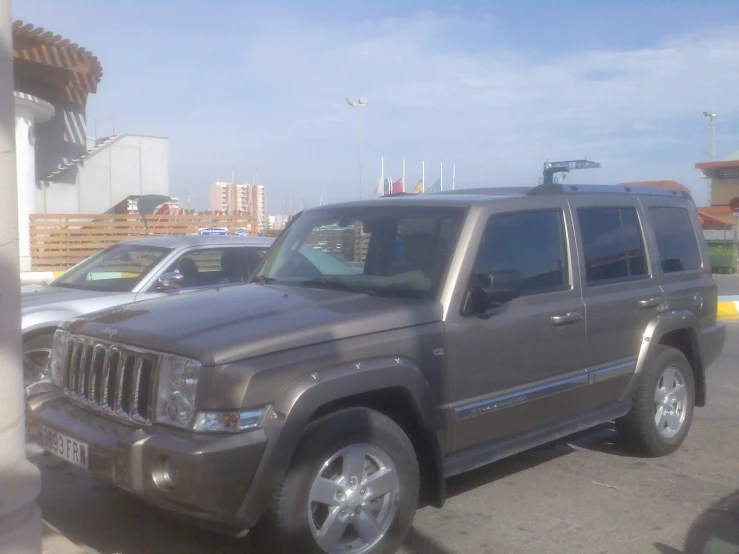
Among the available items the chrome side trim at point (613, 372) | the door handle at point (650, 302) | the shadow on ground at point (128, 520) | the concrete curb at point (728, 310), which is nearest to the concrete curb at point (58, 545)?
the shadow on ground at point (128, 520)

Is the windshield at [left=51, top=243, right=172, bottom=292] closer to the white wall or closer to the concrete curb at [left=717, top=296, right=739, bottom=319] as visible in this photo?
the concrete curb at [left=717, top=296, right=739, bottom=319]

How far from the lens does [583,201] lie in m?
5.27

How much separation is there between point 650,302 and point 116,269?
5.04m

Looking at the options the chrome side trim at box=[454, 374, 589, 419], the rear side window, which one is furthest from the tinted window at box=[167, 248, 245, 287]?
the rear side window

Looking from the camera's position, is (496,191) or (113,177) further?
(113,177)

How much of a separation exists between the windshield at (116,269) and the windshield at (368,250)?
245cm

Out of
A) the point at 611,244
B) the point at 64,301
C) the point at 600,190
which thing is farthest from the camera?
the point at 64,301

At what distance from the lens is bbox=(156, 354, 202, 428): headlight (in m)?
3.37

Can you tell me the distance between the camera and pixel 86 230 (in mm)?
21219

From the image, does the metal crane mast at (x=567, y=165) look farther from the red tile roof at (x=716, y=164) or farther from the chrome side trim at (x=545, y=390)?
the red tile roof at (x=716, y=164)

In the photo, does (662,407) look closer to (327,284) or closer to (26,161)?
(327,284)

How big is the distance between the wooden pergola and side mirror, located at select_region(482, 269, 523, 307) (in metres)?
17.9

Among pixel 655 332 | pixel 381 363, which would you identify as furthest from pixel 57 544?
pixel 655 332

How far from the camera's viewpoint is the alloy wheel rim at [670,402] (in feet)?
18.8
